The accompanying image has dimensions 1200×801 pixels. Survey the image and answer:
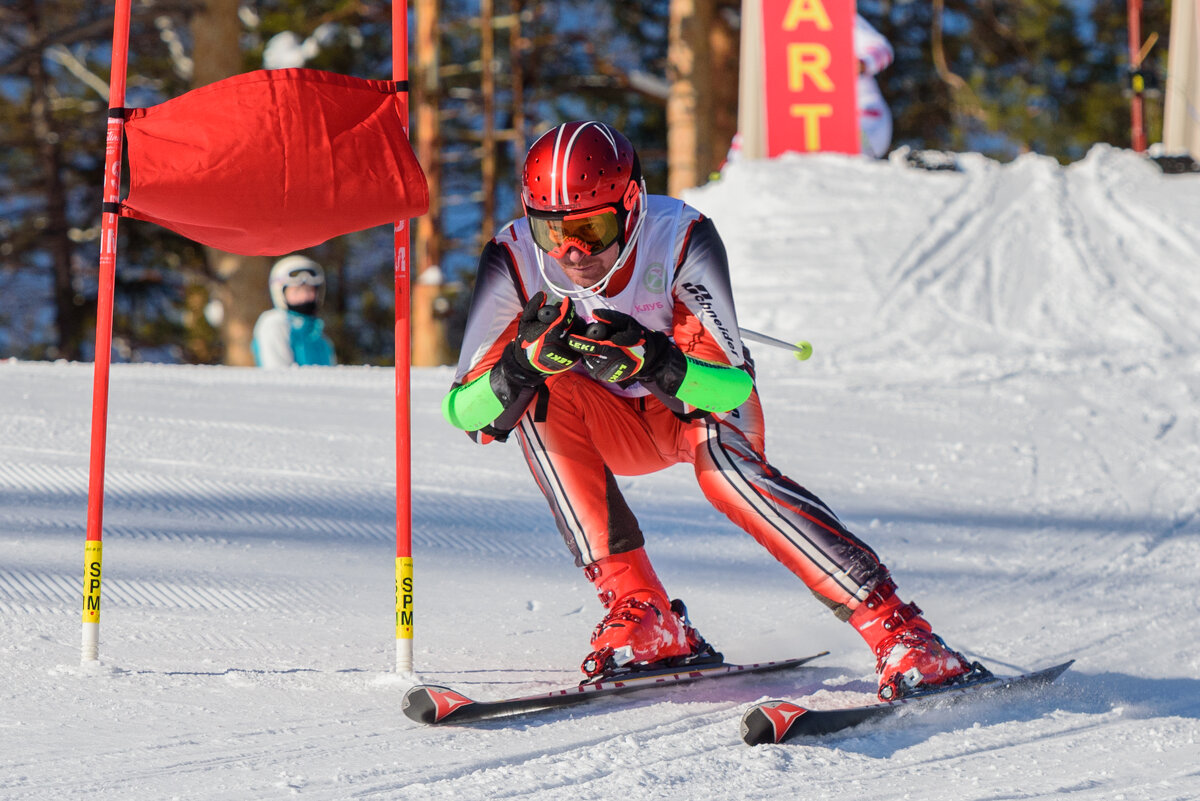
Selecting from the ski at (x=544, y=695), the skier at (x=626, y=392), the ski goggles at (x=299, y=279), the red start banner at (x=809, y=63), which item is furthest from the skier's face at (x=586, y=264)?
the red start banner at (x=809, y=63)

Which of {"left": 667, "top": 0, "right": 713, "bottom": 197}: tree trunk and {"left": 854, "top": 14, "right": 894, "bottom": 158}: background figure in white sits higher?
{"left": 667, "top": 0, "right": 713, "bottom": 197}: tree trunk

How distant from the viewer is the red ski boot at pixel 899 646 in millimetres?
2781

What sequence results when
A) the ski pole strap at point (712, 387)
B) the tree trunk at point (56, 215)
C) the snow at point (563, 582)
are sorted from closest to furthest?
the snow at point (563, 582)
the ski pole strap at point (712, 387)
the tree trunk at point (56, 215)

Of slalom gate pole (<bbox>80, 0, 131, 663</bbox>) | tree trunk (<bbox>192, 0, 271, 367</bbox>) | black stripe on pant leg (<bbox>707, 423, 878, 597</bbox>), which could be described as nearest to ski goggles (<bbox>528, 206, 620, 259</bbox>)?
black stripe on pant leg (<bbox>707, 423, 878, 597</bbox>)

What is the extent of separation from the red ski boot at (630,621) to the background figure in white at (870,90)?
32.2 ft

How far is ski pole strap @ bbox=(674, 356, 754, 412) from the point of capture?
8.98ft

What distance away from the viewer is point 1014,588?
165 inches

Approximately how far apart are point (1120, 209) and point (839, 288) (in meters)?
2.97

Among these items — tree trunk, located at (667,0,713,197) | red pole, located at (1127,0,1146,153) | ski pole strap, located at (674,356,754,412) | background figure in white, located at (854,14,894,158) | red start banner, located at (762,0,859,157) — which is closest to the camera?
ski pole strap, located at (674,356,754,412)

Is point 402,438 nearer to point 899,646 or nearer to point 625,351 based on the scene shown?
point 625,351

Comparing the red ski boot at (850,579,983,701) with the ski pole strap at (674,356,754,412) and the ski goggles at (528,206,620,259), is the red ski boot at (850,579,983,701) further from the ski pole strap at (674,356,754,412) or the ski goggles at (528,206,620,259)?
the ski goggles at (528,206,620,259)

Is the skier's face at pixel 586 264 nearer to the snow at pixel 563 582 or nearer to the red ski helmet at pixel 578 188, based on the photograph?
the red ski helmet at pixel 578 188

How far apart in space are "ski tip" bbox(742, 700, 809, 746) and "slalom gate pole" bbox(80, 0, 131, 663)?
1.42m

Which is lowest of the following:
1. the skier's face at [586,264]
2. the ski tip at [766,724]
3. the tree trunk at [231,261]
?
the ski tip at [766,724]
